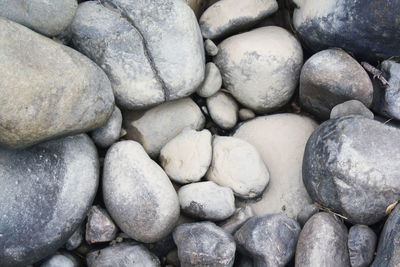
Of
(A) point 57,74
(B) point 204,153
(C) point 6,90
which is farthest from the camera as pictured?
(B) point 204,153

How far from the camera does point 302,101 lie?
3.30m

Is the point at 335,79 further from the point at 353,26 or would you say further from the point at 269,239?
the point at 269,239

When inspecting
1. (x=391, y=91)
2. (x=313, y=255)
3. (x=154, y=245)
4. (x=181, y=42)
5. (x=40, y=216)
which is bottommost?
(x=154, y=245)

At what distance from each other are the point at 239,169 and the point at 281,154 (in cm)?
33

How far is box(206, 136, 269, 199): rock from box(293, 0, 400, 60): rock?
Result: 750mm

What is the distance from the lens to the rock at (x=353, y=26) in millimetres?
2895

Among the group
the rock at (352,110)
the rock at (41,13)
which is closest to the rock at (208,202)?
the rock at (352,110)

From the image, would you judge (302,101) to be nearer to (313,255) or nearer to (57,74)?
(313,255)

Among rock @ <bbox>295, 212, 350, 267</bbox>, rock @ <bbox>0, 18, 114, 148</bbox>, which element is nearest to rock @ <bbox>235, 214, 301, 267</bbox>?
Answer: rock @ <bbox>295, 212, 350, 267</bbox>

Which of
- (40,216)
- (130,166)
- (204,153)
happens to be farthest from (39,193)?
(204,153)

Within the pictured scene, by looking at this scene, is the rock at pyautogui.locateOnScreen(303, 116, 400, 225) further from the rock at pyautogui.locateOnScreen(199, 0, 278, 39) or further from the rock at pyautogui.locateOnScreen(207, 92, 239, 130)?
the rock at pyautogui.locateOnScreen(199, 0, 278, 39)

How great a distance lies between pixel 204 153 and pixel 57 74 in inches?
36.7

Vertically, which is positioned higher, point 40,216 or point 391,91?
point 391,91

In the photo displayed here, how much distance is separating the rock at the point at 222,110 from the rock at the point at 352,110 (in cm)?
62
